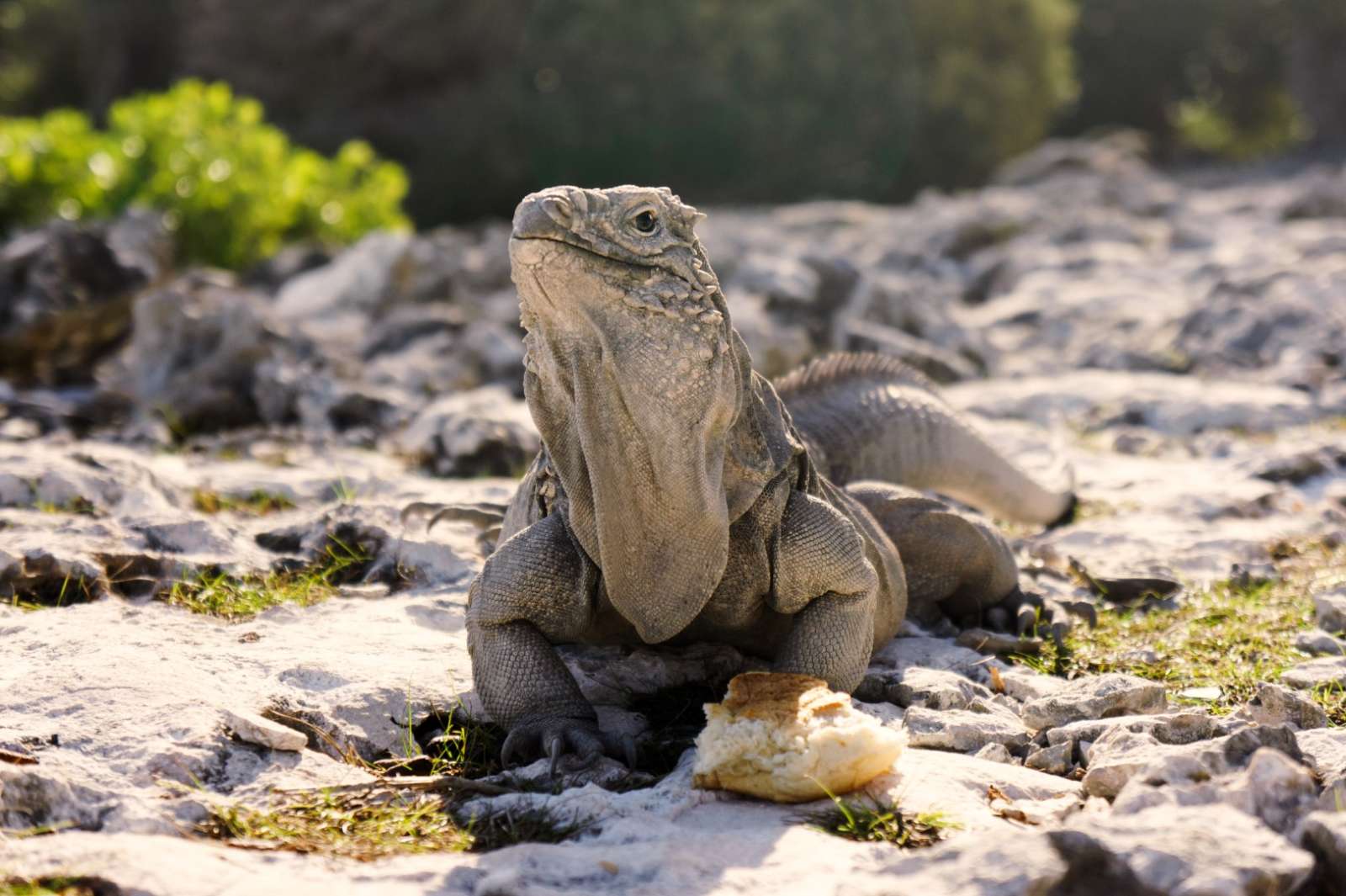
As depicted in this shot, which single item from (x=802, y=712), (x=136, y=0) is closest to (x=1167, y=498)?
(x=802, y=712)

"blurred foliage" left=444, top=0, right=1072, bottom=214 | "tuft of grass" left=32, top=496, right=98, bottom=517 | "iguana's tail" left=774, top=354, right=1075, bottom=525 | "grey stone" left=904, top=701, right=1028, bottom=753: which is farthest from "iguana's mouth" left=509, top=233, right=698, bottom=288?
"blurred foliage" left=444, top=0, right=1072, bottom=214

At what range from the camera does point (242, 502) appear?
18.3ft

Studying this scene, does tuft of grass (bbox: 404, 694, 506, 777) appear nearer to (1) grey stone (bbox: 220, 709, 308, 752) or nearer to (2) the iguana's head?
(1) grey stone (bbox: 220, 709, 308, 752)

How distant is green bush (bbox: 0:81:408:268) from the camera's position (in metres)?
11.4

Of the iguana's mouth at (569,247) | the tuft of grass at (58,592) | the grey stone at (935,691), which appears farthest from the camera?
the tuft of grass at (58,592)

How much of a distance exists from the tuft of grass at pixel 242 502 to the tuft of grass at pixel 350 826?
2804mm

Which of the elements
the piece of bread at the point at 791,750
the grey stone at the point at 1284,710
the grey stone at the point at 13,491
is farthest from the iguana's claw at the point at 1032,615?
the grey stone at the point at 13,491

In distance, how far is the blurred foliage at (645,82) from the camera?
2123cm

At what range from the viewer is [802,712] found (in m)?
2.83

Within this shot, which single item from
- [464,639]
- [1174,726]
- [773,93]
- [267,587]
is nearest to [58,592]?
[267,587]

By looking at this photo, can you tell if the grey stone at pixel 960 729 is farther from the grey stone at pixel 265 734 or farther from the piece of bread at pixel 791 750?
the grey stone at pixel 265 734

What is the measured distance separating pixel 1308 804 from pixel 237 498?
4206 millimetres

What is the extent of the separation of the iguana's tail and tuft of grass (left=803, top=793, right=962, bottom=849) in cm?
172

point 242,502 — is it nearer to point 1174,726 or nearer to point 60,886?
point 60,886
